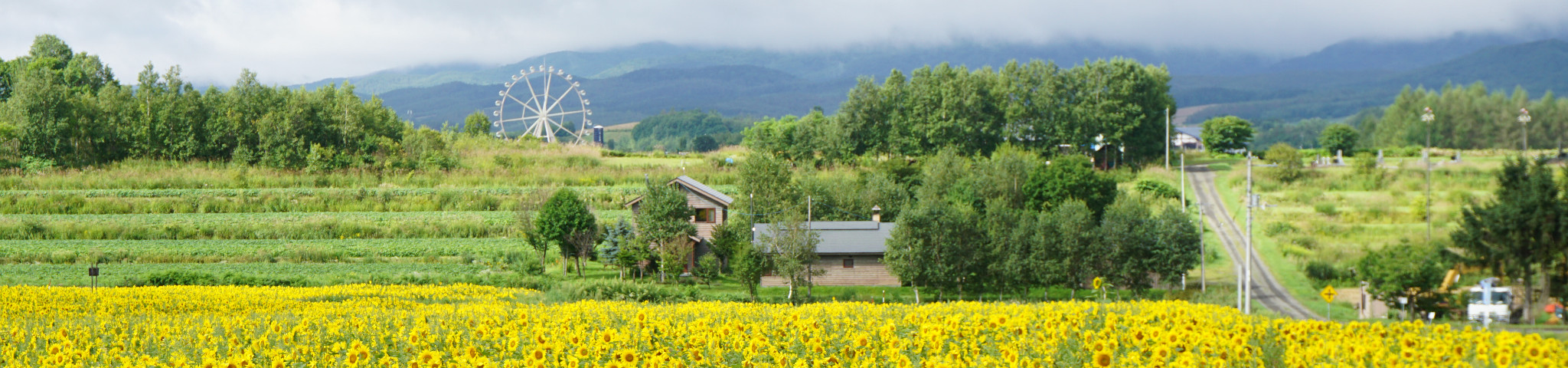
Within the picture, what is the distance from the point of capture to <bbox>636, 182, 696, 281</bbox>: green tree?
3691cm

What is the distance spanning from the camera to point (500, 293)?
85.8 feet

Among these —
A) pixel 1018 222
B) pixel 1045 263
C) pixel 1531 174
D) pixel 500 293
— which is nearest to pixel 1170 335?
pixel 1531 174

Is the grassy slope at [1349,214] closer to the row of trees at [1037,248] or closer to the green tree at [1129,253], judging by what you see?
the row of trees at [1037,248]

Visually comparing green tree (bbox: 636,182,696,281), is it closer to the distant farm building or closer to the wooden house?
the wooden house

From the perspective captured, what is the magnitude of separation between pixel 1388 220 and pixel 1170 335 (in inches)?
124

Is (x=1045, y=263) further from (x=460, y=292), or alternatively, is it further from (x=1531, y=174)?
(x=1531, y=174)

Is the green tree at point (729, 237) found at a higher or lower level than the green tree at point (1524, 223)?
lower

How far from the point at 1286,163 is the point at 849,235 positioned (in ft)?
86.0

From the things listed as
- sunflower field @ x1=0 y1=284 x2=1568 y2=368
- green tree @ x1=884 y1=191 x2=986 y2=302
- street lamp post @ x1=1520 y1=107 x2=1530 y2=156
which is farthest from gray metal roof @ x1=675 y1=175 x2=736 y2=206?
street lamp post @ x1=1520 y1=107 x2=1530 y2=156

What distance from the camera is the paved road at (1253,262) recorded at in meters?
12.0

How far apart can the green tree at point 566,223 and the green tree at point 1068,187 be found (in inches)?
720

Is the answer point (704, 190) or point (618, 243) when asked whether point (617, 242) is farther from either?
point (704, 190)

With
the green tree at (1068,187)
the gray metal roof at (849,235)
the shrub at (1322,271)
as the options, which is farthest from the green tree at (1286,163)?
the green tree at (1068,187)

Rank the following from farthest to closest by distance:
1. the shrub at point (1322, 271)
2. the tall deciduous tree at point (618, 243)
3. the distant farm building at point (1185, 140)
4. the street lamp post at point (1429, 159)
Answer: the distant farm building at point (1185, 140) → the tall deciduous tree at point (618, 243) → the shrub at point (1322, 271) → the street lamp post at point (1429, 159)
